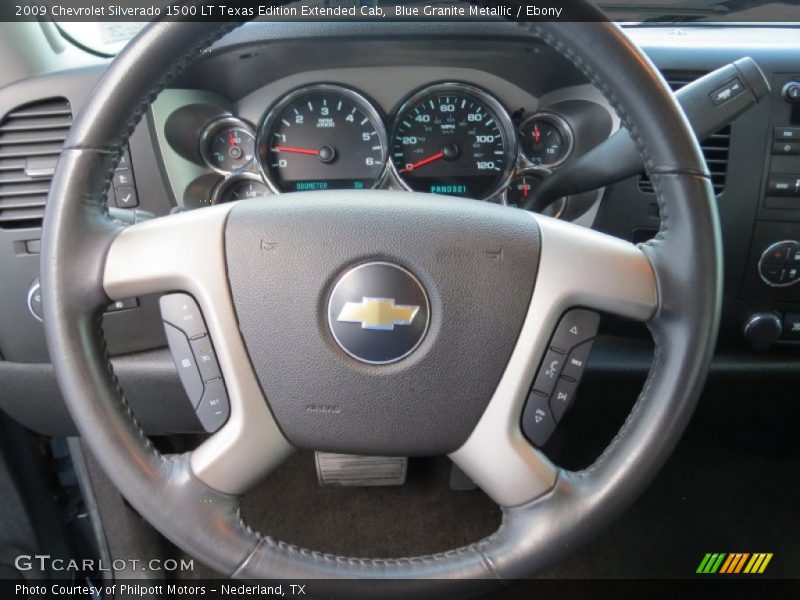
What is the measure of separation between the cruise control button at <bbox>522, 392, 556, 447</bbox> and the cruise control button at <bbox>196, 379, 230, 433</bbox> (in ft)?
1.13

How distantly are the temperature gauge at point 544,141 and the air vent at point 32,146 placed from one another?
0.85 meters

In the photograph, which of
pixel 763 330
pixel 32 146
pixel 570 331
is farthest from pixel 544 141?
pixel 32 146

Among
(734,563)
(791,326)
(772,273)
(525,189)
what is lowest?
(734,563)

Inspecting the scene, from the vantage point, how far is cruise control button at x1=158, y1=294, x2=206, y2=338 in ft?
2.54

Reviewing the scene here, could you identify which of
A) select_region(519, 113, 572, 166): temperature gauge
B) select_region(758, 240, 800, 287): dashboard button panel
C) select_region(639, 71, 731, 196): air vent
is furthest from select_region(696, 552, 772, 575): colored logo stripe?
select_region(519, 113, 572, 166): temperature gauge

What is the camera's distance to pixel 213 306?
764 millimetres

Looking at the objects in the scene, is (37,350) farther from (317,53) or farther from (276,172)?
(317,53)

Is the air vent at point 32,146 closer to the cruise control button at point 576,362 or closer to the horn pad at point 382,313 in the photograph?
the horn pad at point 382,313

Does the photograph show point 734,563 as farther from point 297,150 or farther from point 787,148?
point 297,150

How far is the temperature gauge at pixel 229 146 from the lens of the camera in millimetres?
1327

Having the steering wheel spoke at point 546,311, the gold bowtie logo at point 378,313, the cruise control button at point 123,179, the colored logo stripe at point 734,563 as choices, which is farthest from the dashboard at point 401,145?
the colored logo stripe at point 734,563

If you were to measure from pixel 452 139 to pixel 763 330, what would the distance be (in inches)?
27.2

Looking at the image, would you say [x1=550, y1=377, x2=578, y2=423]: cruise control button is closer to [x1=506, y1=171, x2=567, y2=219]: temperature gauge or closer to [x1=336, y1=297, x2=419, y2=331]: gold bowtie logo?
[x1=336, y1=297, x2=419, y2=331]: gold bowtie logo

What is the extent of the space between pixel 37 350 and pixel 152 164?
398mm
